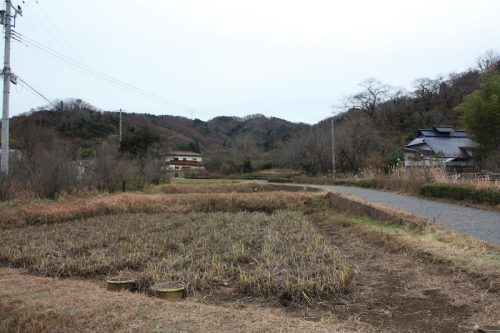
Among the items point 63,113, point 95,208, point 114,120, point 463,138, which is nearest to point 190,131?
point 114,120

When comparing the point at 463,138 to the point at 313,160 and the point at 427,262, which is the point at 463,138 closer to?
the point at 313,160

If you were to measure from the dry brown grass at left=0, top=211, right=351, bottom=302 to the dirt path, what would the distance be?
1.30 ft

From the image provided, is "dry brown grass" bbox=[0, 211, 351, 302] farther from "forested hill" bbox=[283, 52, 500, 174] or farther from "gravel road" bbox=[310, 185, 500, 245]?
"forested hill" bbox=[283, 52, 500, 174]

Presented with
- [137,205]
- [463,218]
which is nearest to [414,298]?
[463,218]

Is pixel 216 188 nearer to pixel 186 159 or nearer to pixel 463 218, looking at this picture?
pixel 463 218

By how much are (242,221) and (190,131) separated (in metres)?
70.8

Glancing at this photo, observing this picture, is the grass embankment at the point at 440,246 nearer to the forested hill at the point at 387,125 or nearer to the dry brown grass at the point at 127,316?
the dry brown grass at the point at 127,316

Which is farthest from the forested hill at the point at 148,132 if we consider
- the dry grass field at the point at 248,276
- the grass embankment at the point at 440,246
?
the grass embankment at the point at 440,246

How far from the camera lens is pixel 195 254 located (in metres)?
7.60

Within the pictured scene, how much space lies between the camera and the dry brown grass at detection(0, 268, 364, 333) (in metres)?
3.79

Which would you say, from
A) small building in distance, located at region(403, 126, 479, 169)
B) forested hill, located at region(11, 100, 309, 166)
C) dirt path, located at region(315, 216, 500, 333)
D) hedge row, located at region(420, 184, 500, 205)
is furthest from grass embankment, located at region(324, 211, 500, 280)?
small building in distance, located at region(403, 126, 479, 169)

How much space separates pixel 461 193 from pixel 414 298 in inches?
354

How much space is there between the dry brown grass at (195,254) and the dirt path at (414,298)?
39cm

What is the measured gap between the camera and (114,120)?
5944 cm
